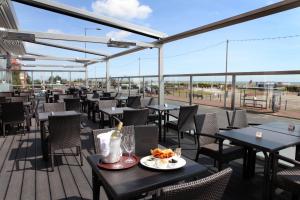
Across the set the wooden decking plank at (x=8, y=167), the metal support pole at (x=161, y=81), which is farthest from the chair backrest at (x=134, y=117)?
the metal support pole at (x=161, y=81)

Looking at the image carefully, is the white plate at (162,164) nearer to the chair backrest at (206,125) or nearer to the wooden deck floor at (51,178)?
the wooden deck floor at (51,178)

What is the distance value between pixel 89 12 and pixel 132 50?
262 cm

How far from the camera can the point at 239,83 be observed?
4020 millimetres

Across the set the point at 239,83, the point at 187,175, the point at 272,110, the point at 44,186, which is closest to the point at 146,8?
the point at 239,83

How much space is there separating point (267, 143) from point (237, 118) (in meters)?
1.35

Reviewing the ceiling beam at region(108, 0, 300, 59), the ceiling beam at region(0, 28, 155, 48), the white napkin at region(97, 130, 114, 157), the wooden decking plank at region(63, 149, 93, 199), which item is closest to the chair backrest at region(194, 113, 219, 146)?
the wooden decking plank at region(63, 149, 93, 199)

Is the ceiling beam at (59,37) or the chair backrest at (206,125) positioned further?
the ceiling beam at (59,37)

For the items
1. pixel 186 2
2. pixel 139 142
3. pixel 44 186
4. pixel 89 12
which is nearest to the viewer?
pixel 139 142

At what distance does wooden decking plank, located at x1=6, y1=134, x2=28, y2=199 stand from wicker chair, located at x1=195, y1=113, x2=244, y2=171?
2277 millimetres

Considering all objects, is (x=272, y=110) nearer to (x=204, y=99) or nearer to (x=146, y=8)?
(x=204, y=99)

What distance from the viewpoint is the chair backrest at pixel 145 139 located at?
2.03 metres

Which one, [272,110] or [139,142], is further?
[272,110]

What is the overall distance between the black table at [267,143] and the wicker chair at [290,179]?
0.07 meters

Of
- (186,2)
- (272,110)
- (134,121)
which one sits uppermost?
(186,2)
